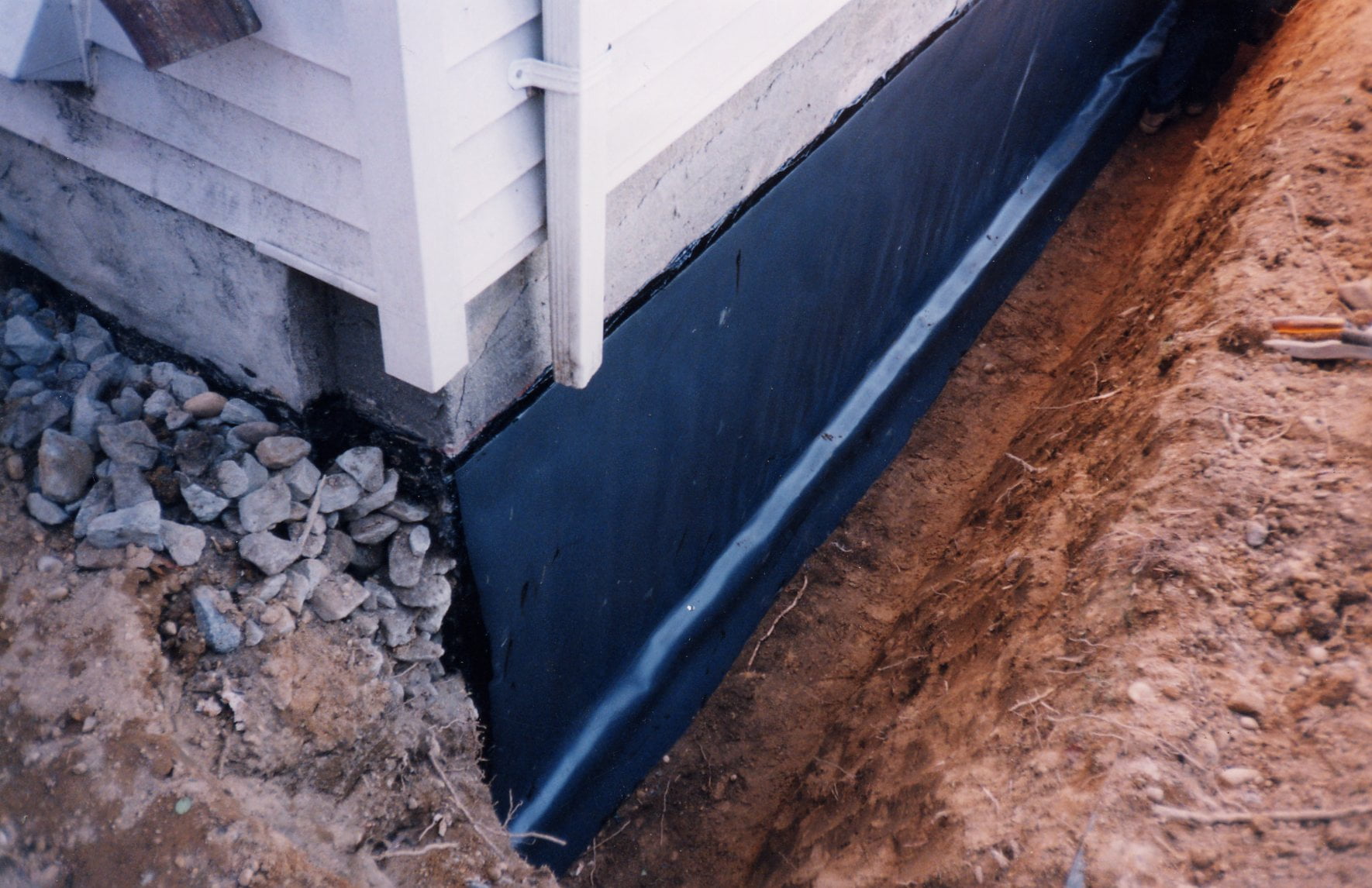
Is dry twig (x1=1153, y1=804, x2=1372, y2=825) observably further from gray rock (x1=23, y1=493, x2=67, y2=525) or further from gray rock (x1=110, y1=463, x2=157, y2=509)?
gray rock (x1=23, y1=493, x2=67, y2=525)

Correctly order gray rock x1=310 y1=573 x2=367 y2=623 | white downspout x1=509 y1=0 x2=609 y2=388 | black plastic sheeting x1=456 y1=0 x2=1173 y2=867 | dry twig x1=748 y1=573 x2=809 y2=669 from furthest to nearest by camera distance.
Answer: dry twig x1=748 y1=573 x2=809 y2=669 < black plastic sheeting x1=456 y1=0 x2=1173 y2=867 < gray rock x1=310 y1=573 x2=367 y2=623 < white downspout x1=509 y1=0 x2=609 y2=388

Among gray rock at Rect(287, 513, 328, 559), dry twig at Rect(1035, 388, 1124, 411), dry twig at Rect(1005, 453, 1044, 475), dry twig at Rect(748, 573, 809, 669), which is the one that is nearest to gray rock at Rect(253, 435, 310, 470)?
gray rock at Rect(287, 513, 328, 559)

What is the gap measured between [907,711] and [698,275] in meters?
1.61

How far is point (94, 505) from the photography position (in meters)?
2.08

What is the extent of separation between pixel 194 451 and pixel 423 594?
0.64m

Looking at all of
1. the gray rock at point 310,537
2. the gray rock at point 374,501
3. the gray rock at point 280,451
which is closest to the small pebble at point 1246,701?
the gray rock at point 374,501

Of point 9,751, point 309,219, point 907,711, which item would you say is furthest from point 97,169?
point 907,711

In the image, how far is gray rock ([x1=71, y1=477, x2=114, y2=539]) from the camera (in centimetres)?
205

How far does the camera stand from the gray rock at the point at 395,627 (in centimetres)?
237

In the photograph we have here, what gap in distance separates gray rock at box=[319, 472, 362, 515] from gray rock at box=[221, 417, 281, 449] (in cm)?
19

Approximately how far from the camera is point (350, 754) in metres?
2.18

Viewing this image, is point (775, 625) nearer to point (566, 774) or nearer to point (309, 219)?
point (566, 774)

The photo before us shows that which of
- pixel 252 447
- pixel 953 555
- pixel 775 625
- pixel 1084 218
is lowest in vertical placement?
pixel 775 625

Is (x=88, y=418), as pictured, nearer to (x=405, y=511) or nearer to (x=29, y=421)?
(x=29, y=421)
